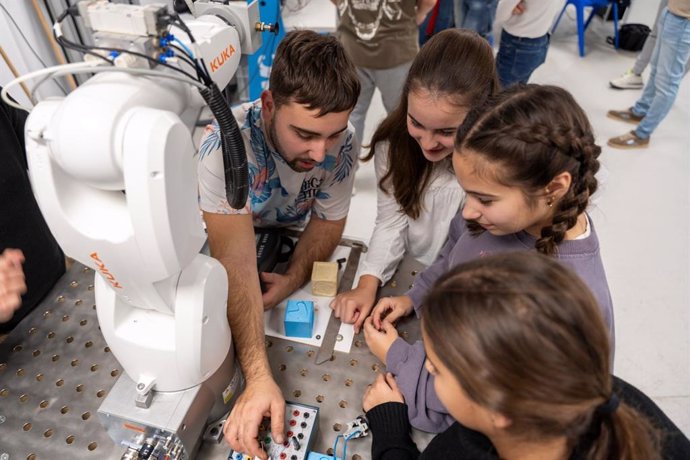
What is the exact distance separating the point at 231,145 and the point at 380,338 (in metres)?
0.54

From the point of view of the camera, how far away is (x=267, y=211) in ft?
4.67

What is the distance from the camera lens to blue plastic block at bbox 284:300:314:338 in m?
1.05

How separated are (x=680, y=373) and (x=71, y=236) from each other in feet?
7.65

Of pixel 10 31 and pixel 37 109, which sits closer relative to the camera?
pixel 37 109

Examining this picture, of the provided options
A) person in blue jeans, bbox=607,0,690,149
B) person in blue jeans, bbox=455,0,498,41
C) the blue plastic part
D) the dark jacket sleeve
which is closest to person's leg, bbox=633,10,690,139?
person in blue jeans, bbox=607,0,690,149

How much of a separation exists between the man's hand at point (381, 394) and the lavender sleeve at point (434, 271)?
0.22 m

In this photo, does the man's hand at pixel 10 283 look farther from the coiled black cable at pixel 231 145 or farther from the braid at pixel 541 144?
the braid at pixel 541 144

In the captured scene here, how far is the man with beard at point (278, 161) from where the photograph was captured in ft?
3.33

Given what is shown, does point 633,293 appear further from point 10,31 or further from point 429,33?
point 10,31

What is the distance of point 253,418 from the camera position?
33.1 inches

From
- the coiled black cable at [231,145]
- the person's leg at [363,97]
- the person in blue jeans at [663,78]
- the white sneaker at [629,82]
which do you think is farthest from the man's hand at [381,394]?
the white sneaker at [629,82]

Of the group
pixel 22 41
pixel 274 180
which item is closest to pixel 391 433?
pixel 274 180

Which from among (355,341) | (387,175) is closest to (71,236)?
(355,341)

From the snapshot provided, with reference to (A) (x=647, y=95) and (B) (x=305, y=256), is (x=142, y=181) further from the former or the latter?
(A) (x=647, y=95)
